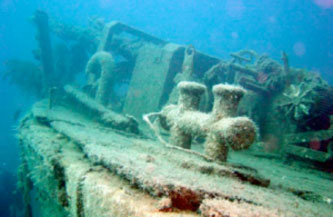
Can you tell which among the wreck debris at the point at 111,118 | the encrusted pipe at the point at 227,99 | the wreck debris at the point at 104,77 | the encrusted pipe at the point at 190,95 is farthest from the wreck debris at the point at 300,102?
the wreck debris at the point at 104,77

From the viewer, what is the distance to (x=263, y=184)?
2.23 metres

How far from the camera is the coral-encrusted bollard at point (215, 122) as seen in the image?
228 centimetres

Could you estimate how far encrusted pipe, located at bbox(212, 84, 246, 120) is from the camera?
2.54 metres

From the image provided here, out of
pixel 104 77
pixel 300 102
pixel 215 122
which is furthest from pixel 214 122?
pixel 104 77

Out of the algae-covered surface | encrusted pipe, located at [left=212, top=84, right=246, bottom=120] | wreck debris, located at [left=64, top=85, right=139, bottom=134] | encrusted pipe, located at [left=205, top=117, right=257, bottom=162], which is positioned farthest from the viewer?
wreck debris, located at [left=64, top=85, right=139, bottom=134]

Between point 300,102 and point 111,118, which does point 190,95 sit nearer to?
point 111,118

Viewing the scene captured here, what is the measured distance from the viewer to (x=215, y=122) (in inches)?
101

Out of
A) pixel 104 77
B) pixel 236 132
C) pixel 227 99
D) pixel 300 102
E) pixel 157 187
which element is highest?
pixel 104 77

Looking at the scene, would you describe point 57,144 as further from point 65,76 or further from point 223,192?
point 65,76

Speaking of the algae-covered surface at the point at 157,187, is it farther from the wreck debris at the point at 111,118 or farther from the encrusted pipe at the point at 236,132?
the wreck debris at the point at 111,118

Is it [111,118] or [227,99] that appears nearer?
[227,99]

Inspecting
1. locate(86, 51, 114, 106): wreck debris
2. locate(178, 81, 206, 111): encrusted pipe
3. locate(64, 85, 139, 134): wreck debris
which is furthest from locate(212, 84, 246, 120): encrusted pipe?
locate(86, 51, 114, 106): wreck debris

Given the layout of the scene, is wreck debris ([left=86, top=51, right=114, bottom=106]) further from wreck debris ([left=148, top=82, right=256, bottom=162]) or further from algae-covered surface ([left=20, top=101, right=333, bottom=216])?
algae-covered surface ([left=20, top=101, right=333, bottom=216])

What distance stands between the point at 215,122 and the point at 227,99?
A: 269 millimetres
